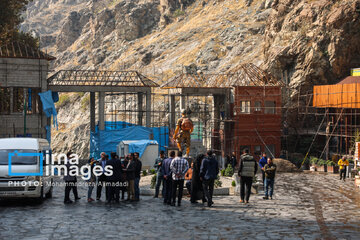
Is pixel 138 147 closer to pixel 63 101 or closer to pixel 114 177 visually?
pixel 114 177

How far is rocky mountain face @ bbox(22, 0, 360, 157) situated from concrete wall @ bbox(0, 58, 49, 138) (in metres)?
21.0

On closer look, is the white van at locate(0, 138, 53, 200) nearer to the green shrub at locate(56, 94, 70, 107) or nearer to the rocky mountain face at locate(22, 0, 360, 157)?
the rocky mountain face at locate(22, 0, 360, 157)

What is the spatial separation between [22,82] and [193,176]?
25784mm

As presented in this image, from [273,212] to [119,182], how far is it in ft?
18.5

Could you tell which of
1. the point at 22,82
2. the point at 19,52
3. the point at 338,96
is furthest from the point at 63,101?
the point at 338,96

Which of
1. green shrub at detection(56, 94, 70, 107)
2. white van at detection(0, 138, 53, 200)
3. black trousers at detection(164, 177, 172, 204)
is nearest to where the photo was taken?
white van at detection(0, 138, 53, 200)

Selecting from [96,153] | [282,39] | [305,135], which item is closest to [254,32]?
[282,39]

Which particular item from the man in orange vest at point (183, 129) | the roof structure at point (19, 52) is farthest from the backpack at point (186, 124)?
the roof structure at point (19, 52)

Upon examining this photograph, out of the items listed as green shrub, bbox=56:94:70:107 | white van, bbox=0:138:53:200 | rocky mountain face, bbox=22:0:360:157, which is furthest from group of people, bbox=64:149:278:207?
green shrub, bbox=56:94:70:107

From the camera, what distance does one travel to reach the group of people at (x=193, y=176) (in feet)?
58.3

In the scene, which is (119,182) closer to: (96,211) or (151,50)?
(96,211)

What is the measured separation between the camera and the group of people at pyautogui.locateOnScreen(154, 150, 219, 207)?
1778cm

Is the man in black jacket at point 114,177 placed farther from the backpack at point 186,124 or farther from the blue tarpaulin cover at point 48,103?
the blue tarpaulin cover at point 48,103

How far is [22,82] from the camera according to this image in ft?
133
